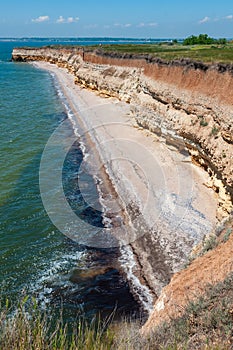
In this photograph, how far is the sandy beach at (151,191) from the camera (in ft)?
48.5

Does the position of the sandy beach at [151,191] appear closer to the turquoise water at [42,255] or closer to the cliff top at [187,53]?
the turquoise water at [42,255]

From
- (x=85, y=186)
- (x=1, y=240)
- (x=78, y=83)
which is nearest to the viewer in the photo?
(x=1, y=240)

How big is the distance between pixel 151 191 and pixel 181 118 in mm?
6161

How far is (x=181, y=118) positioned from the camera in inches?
877

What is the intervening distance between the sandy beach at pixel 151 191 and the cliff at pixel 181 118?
33 centimetres

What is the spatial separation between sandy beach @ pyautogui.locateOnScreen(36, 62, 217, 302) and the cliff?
1.08ft

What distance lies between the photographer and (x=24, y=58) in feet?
389

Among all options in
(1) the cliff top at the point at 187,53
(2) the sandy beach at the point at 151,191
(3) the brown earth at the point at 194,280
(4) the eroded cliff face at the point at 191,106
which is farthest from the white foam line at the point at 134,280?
(1) the cliff top at the point at 187,53

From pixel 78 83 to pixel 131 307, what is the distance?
165 ft

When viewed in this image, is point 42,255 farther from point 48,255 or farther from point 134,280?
point 134,280

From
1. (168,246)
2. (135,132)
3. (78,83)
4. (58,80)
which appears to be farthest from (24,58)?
(168,246)

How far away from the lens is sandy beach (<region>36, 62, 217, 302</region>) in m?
14.8

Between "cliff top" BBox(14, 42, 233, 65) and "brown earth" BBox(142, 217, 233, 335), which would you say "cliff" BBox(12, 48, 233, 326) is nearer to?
"cliff top" BBox(14, 42, 233, 65)

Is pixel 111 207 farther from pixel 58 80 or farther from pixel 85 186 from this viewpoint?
pixel 58 80
